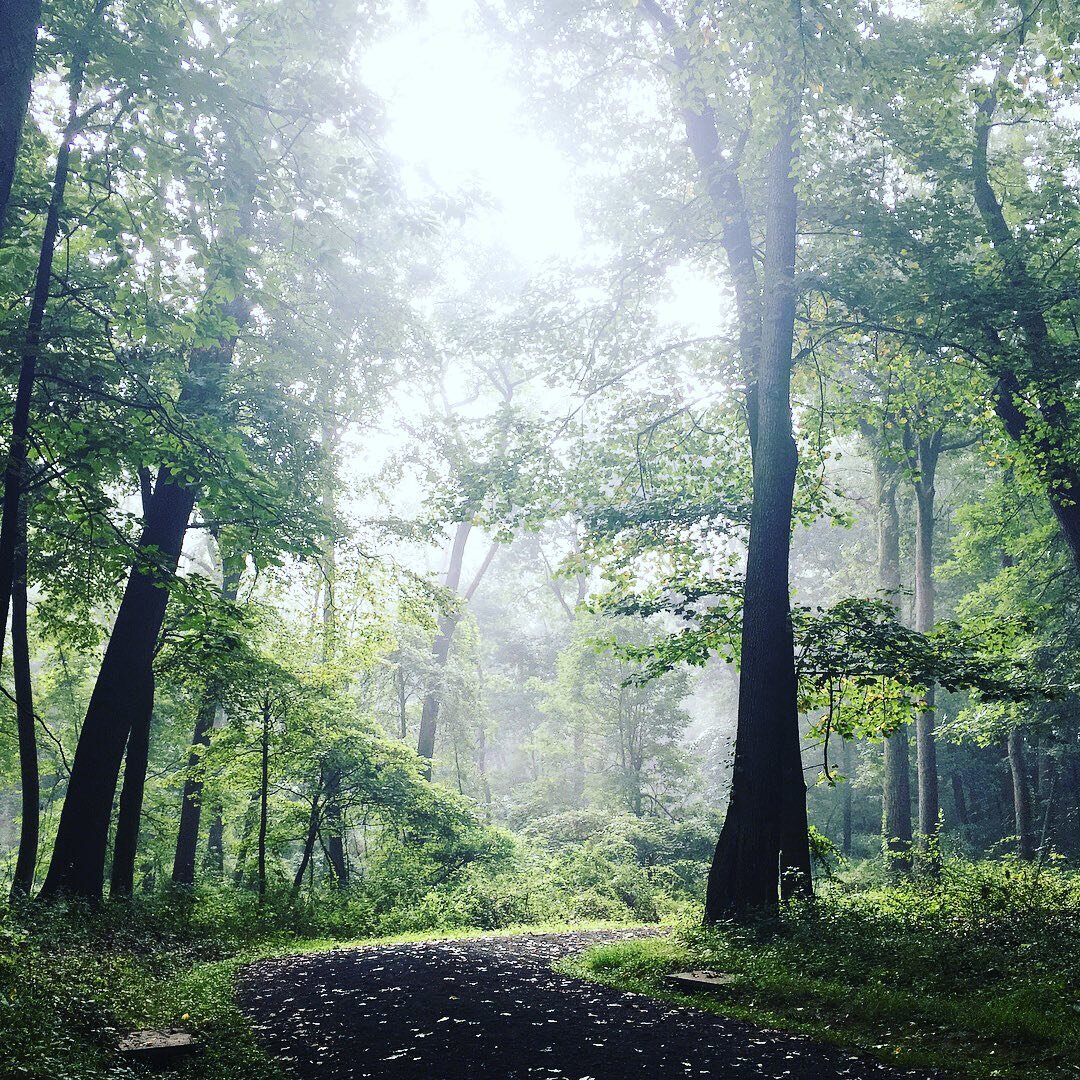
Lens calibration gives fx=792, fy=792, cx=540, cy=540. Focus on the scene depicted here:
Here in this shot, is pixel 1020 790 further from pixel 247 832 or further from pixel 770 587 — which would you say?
pixel 247 832

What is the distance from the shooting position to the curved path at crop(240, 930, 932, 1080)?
4387mm

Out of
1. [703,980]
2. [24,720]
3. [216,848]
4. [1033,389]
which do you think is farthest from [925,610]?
[216,848]

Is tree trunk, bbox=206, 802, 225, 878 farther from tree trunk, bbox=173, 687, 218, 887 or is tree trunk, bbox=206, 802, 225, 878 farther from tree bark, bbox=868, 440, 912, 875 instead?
tree bark, bbox=868, 440, 912, 875

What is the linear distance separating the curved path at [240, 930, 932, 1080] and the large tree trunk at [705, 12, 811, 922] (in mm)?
2444

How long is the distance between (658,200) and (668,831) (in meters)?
16.2

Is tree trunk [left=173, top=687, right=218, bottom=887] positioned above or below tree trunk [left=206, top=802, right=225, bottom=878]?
above

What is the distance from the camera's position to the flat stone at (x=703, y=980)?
6223mm

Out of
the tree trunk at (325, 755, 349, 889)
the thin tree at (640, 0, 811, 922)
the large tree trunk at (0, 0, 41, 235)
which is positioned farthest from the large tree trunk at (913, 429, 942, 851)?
the large tree trunk at (0, 0, 41, 235)

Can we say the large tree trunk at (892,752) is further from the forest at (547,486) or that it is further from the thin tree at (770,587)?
the thin tree at (770,587)

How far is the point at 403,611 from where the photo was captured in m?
16.2

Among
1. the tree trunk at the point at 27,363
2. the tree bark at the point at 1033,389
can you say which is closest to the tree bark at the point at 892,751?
the tree bark at the point at 1033,389

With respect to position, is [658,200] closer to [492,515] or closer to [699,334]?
[699,334]

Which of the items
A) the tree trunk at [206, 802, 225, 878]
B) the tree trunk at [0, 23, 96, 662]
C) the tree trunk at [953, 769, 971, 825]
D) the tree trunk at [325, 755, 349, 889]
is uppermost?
Result: the tree trunk at [0, 23, 96, 662]

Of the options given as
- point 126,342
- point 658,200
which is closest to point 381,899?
point 126,342
